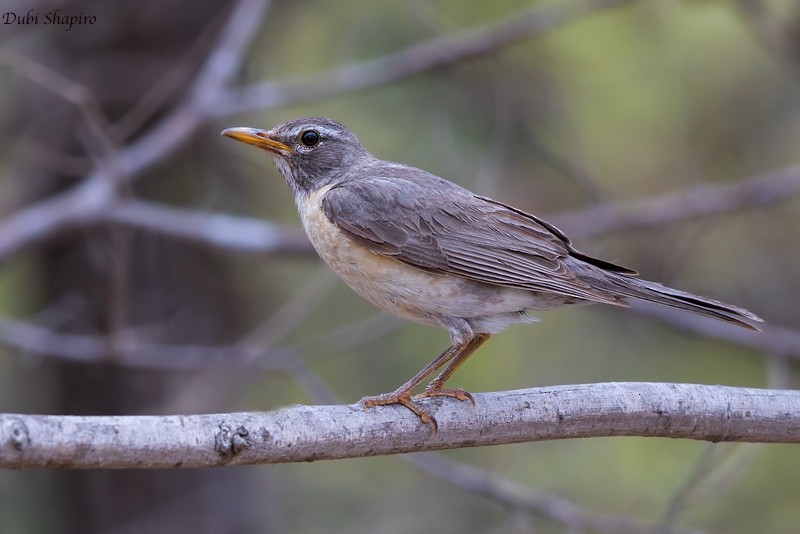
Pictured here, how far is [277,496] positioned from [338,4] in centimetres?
423

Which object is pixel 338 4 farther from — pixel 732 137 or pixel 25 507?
pixel 25 507

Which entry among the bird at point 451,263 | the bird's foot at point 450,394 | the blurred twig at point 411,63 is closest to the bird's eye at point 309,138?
the bird at point 451,263

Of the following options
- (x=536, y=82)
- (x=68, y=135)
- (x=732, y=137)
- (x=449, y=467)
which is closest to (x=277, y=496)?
(x=449, y=467)

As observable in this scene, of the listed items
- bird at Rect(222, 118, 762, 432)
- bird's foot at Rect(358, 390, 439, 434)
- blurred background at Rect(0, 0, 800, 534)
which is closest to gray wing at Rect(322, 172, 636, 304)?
bird at Rect(222, 118, 762, 432)

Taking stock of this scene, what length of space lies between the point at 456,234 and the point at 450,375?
675 mm

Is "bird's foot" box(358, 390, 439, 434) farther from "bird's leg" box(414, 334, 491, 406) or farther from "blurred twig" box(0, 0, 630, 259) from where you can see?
"blurred twig" box(0, 0, 630, 259)

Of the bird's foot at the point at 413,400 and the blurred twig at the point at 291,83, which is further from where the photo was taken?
the blurred twig at the point at 291,83

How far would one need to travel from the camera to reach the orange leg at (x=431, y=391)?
3.74 m

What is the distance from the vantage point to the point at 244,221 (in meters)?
6.46

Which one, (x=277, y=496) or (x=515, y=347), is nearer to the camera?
(x=277, y=496)

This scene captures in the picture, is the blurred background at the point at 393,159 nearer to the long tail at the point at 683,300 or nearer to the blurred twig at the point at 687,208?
the blurred twig at the point at 687,208

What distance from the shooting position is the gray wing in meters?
4.39

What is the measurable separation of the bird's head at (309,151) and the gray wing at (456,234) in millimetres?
316

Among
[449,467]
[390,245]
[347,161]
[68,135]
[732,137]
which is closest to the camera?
[390,245]
